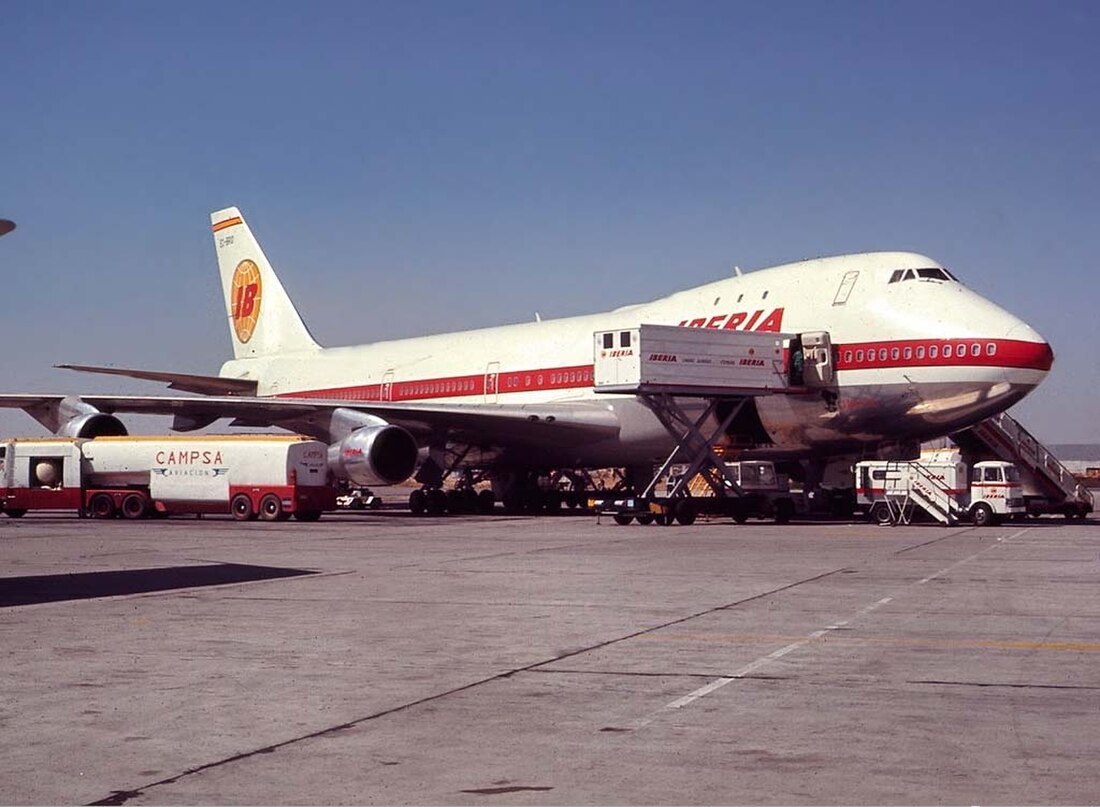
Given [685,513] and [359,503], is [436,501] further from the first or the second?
[359,503]

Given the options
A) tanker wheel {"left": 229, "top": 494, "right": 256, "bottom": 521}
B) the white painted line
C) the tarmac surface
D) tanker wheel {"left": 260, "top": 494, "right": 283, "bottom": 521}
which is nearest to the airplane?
tanker wheel {"left": 260, "top": 494, "right": 283, "bottom": 521}

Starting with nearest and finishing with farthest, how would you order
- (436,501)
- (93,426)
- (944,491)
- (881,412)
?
(881,412), (944,491), (436,501), (93,426)

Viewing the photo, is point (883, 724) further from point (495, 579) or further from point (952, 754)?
point (495, 579)

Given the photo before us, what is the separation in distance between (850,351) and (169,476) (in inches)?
722

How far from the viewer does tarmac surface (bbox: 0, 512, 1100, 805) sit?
20.2 feet

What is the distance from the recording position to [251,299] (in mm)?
49562

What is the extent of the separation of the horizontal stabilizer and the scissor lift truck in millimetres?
16895

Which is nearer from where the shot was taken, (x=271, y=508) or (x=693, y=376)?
(x=693, y=376)

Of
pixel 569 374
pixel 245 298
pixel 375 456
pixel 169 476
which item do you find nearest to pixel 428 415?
pixel 375 456

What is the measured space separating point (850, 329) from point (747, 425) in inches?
139

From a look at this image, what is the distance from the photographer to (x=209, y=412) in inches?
1535

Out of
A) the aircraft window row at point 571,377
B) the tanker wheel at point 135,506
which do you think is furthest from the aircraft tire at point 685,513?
the tanker wheel at point 135,506

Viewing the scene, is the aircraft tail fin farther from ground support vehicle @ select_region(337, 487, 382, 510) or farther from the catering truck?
the catering truck

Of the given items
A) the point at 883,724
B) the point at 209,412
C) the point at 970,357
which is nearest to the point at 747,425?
the point at 970,357
